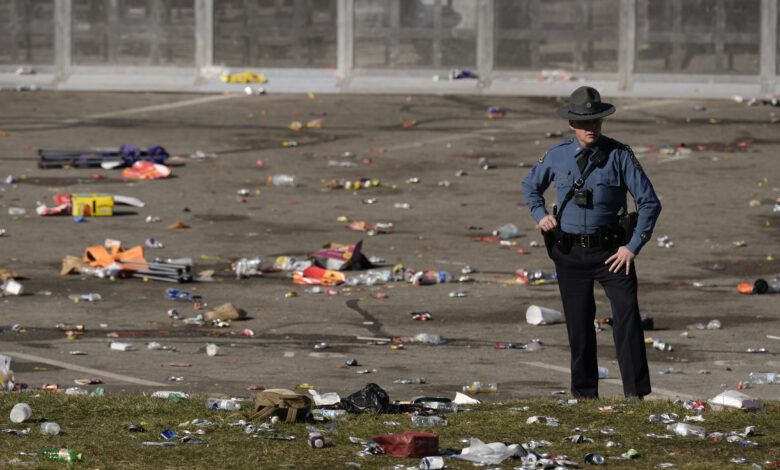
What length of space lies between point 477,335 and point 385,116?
1317 centimetres

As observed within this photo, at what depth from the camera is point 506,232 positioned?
15.0 metres

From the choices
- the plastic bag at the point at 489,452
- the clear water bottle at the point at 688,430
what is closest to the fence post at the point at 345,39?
the clear water bottle at the point at 688,430

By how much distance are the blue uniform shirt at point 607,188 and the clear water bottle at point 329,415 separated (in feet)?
5.43

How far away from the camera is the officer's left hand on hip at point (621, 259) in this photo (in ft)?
25.1

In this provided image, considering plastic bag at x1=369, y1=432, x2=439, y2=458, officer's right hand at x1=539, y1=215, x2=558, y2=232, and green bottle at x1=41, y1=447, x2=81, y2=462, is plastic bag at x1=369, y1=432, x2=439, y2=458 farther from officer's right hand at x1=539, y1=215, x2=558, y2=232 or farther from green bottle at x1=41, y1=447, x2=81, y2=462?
officer's right hand at x1=539, y1=215, x2=558, y2=232

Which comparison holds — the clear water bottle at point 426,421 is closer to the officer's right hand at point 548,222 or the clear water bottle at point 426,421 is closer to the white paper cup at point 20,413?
the officer's right hand at point 548,222

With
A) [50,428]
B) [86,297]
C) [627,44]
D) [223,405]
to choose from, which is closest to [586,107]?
[223,405]

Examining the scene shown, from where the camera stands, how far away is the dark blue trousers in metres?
7.77

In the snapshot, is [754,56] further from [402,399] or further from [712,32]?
[402,399]

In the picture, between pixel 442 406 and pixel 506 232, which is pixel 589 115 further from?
pixel 506 232

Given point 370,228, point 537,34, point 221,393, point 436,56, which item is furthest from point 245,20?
point 221,393

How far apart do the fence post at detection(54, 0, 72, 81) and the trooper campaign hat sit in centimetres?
2041

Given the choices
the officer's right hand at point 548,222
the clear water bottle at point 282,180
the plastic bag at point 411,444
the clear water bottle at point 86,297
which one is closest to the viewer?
the plastic bag at point 411,444

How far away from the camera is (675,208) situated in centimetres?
1648
